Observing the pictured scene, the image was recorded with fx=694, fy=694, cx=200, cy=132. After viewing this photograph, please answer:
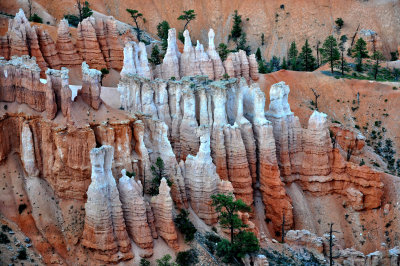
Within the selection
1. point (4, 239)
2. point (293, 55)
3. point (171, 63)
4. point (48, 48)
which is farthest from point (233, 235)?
point (293, 55)

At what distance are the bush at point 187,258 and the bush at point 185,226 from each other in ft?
4.84

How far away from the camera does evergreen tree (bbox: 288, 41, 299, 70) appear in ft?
356

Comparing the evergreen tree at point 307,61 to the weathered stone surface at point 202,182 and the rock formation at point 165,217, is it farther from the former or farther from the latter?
the rock formation at point 165,217

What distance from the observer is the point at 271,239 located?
67.1m

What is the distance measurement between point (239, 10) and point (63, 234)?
278 ft

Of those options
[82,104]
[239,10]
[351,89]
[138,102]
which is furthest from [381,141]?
[239,10]

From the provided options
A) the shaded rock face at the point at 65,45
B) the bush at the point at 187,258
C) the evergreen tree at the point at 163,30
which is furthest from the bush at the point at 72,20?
the bush at the point at 187,258

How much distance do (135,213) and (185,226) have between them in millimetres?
5064

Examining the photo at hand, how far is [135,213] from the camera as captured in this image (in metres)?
56.7

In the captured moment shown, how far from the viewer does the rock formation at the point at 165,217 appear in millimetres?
57875

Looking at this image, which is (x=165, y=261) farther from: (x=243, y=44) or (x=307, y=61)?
(x=243, y=44)

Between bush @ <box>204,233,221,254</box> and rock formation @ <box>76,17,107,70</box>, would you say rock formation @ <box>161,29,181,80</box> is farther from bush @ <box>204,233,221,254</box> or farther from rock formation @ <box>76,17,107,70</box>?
bush @ <box>204,233,221,254</box>

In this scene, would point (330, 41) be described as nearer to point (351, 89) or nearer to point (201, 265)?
point (351, 89)

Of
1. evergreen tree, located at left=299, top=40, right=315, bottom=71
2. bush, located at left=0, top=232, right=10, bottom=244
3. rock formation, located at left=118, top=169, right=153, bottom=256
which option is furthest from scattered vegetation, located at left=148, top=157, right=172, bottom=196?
evergreen tree, located at left=299, top=40, right=315, bottom=71
